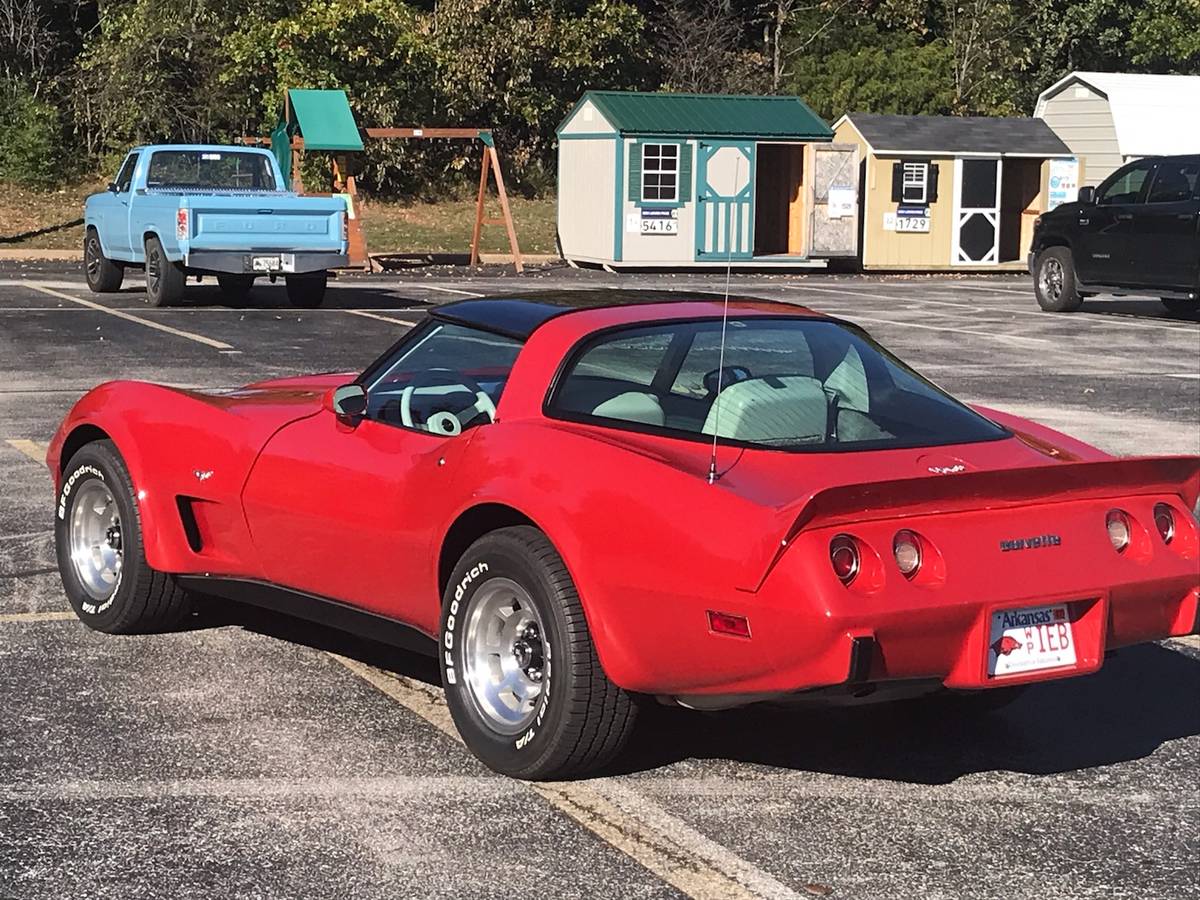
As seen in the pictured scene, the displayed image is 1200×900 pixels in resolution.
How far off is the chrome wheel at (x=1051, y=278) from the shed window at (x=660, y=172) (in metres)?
9.42

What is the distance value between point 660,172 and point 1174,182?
457 inches

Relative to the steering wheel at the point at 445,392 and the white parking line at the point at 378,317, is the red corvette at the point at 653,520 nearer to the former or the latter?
the steering wheel at the point at 445,392

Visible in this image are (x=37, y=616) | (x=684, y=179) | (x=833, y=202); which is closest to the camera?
(x=37, y=616)

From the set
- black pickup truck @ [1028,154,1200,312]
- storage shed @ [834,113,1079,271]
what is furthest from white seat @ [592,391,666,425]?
storage shed @ [834,113,1079,271]

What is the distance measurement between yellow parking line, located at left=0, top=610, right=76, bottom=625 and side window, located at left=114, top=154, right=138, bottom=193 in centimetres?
1625

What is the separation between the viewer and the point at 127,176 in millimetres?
22844

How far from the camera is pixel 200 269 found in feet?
69.9

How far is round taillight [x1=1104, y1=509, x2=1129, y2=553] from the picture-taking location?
5137 millimetres

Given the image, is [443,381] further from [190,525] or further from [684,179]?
[684,179]

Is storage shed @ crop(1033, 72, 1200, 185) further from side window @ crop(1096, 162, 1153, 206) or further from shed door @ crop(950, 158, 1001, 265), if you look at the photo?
side window @ crop(1096, 162, 1153, 206)

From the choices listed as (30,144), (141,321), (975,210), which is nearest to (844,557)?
(141,321)

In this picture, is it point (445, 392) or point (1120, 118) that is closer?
point (445, 392)

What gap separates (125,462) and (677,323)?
2112 mm

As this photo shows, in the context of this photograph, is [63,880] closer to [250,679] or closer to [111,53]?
[250,679]
